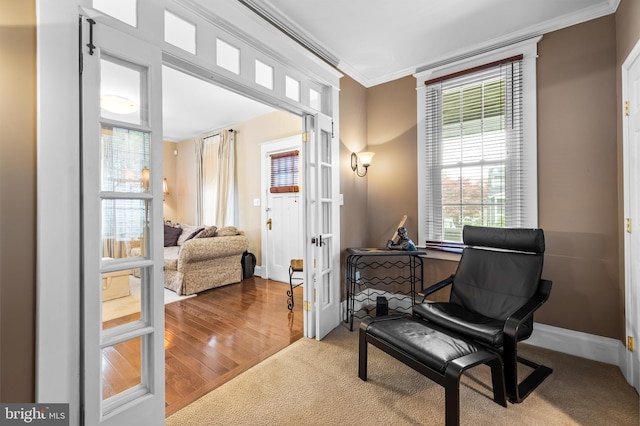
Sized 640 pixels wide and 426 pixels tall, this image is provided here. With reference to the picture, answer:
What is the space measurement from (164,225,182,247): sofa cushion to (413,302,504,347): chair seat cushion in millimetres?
4660

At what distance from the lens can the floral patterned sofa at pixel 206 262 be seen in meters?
3.97

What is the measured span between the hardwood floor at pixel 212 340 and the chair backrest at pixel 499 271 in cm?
160

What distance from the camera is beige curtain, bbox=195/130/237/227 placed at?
211 inches

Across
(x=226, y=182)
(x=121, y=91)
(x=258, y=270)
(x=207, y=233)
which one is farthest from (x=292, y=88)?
(x=258, y=270)

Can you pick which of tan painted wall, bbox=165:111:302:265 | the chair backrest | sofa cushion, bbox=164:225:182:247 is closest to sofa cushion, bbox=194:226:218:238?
tan painted wall, bbox=165:111:302:265

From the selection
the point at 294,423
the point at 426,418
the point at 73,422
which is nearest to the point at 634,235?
the point at 426,418

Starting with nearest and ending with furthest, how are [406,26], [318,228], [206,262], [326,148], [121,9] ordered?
[121,9]
[406,26]
[318,228]
[326,148]
[206,262]

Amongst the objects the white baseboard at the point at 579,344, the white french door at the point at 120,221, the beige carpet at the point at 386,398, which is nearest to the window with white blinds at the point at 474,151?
the white baseboard at the point at 579,344

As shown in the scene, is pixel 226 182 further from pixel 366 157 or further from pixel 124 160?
pixel 124 160

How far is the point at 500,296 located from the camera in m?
2.25

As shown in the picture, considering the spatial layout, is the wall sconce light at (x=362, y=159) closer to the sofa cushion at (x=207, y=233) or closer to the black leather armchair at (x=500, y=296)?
the black leather armchair at (x=500, y=296)

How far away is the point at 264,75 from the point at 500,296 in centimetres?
254

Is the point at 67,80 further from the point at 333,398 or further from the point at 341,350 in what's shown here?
the point at 341,350

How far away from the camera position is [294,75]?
2553 mm
